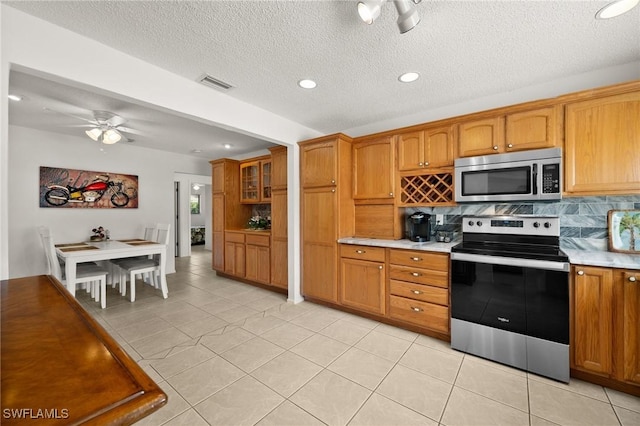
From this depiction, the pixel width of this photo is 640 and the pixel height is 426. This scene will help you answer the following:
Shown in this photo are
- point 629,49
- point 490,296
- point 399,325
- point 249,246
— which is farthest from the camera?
point 249,246

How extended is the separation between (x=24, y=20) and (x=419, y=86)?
2.99 metres

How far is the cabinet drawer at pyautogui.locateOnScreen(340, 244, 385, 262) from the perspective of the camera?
9.59ft

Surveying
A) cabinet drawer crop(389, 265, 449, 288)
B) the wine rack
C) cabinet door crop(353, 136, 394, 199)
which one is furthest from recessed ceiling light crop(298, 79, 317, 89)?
cabinet drawer crop(389, 265, 449, 288)

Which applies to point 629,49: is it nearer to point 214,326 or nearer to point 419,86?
point 419,86

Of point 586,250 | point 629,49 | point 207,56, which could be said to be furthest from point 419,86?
point 586,250

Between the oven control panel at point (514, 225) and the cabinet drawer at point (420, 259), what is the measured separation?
20.3 inches

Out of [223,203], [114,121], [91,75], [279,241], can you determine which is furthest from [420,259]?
[114,121]

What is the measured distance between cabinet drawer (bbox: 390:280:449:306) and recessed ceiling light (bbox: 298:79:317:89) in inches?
85.9

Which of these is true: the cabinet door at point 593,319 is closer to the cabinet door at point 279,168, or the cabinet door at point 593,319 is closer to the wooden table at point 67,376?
the wooden table at point 67,376

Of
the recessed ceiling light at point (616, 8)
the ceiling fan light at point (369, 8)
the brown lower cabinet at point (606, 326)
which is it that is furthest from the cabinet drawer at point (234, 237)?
the recessed ceiling light at point (616, 8)

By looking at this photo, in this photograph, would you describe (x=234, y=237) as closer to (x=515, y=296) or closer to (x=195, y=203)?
(x=515, y=296)

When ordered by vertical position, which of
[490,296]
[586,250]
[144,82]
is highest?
[144,82]

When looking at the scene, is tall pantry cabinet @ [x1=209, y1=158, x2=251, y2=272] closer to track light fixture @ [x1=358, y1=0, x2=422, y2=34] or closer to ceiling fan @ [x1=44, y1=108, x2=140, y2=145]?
ceiling fan @ [x1=44, y1=108, x2=140, y2=145]

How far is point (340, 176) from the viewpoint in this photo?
Answer: 3.30 meters
